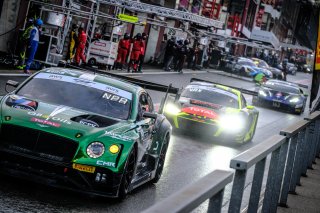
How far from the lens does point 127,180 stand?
361 inches

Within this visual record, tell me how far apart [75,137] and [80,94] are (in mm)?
1399

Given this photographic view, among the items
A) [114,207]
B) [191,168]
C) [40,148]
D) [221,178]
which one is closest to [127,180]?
[114,207]

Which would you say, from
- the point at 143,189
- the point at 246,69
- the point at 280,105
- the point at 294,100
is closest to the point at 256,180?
the point at 143,189

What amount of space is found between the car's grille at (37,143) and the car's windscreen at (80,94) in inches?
40.6

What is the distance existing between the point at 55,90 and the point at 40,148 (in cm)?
148

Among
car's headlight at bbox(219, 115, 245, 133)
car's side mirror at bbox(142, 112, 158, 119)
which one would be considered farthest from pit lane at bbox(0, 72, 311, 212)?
car's side mirror at bbox(142, 112, 158, 119)

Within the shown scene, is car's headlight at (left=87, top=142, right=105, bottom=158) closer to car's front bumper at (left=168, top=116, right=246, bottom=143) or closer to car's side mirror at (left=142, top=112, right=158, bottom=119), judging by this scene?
car's side mirror at (left=142, top=112, right=158, bottom=119)

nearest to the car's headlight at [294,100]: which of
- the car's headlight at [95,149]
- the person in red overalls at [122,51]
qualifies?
the person in red overalls at [122,51]

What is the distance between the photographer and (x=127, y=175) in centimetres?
913

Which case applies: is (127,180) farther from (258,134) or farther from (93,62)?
(93,62)

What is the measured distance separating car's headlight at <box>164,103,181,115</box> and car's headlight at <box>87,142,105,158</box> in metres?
9.56

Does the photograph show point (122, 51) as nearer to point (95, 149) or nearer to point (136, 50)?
point (136, 50)

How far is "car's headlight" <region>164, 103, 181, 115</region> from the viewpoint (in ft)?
59.8

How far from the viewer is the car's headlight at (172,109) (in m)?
18.2
